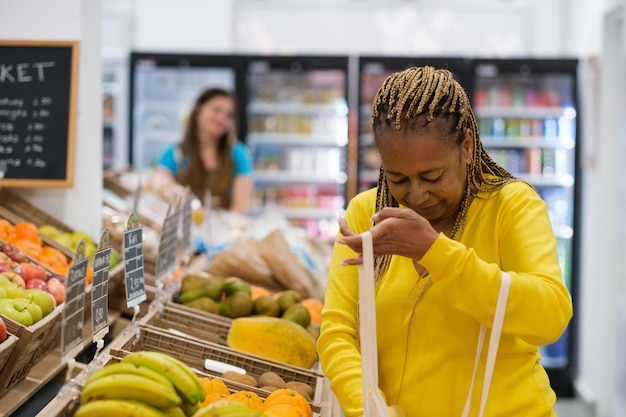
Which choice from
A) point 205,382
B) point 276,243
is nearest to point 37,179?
point 276,243

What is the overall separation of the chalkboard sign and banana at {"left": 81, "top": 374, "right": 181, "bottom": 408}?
1990 millimetres

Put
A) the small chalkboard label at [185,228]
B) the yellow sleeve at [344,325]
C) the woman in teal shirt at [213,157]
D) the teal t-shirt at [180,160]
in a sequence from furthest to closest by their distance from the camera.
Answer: the teal t-shirt at [180,160] < the woman in teal shirt at [213,157] < the small chalkboard label at [185,228] < the yellow sleeve at [344,325]

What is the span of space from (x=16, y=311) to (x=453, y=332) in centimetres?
107

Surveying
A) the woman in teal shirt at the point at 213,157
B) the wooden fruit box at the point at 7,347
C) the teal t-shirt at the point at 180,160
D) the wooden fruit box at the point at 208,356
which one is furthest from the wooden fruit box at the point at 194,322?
the teal t-shirt at the point at 180,160

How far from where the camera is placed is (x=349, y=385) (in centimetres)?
162

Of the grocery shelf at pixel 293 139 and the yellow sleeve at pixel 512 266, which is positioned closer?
the yellow sleeve at pixel 512 266

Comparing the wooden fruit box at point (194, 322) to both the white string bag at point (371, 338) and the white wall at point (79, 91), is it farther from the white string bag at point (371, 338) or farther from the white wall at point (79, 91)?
the white string bag at point (371, 338)

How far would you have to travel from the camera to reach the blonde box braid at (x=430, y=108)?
1.55 meters

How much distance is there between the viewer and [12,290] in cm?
218

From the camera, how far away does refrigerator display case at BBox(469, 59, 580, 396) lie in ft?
21.6

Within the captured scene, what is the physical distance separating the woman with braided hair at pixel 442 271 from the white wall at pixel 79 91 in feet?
6.11

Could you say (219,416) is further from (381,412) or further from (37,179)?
(37,179)

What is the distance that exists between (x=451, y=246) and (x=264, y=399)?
0.81 meters

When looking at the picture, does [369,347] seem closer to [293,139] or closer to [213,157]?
[213,157]
